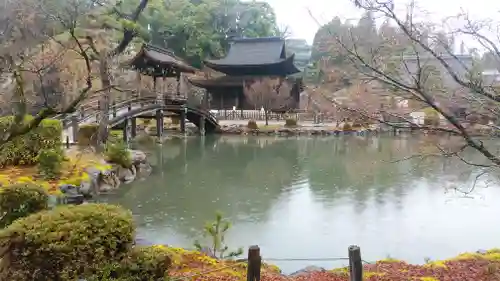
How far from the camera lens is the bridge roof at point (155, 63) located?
20.0 m

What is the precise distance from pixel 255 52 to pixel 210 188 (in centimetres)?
2372

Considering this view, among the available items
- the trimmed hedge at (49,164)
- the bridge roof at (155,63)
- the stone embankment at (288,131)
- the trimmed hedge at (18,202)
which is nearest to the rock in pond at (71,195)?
the trimmed hedge at (49,164)

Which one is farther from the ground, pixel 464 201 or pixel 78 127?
pixel 78 127

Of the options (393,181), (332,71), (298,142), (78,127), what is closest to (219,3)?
(298,142)

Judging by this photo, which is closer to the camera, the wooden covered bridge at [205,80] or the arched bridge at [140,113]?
the arched bridge at [140,113]

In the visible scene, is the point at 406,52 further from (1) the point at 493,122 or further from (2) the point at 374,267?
(2) the point at 374,267

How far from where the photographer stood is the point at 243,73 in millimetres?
32188

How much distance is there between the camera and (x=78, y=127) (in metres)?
13.5

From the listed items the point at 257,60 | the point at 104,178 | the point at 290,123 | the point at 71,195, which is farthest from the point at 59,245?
the point at 257,60

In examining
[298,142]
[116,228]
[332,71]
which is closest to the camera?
[116,228]

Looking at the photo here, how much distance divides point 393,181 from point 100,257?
33.2 ft

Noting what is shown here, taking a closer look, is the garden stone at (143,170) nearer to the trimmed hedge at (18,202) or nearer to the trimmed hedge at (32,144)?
the trimmed hedge at (32,144)

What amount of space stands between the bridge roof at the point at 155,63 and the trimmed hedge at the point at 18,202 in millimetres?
16482

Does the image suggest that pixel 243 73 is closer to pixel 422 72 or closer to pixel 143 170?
pixel 143 170
